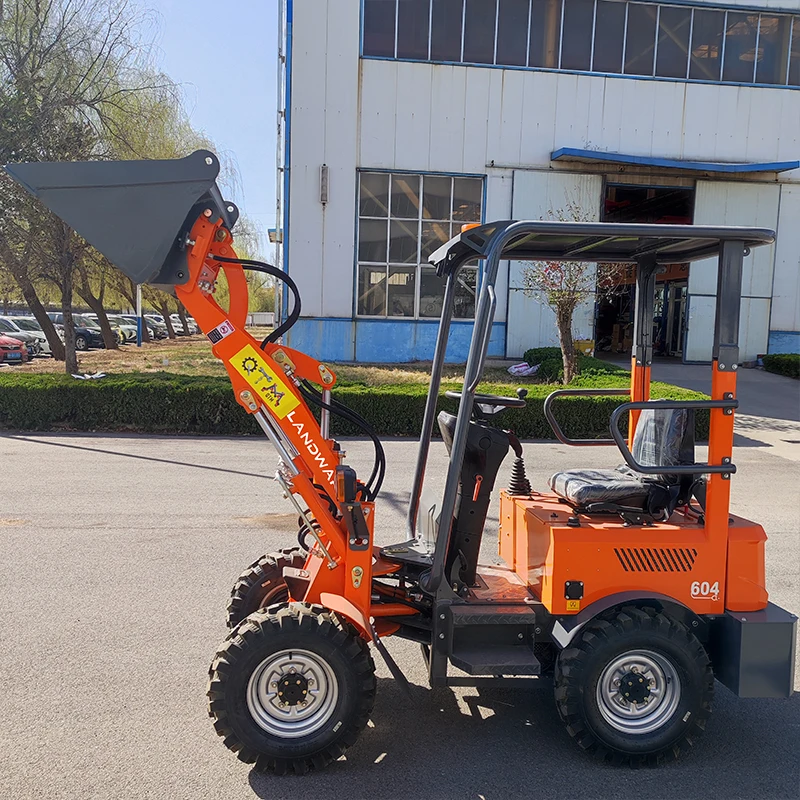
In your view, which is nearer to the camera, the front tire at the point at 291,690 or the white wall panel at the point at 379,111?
the front tire at the point at 291,690

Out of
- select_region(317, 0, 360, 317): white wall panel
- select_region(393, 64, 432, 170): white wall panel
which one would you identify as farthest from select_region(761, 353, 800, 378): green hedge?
select_region(317, 0, 360, 317): white wall panel

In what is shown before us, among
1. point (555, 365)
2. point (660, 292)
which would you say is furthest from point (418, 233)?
point (660, 292)

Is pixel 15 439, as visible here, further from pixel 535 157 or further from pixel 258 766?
pixel 535 157

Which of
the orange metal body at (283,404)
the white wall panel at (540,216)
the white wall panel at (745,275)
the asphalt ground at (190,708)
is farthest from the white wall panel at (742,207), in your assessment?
the orange metal body at (283,404)

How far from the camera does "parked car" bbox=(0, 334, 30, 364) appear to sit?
26.1 metres

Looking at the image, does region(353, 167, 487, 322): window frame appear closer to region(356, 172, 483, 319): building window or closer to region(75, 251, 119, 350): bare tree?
region(356, 172, 483, 319): building window

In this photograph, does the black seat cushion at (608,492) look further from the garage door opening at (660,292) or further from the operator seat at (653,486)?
the garage door opening at (660,292)

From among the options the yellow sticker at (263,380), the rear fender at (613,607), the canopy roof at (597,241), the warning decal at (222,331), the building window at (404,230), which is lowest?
the rear fender at (613,607)

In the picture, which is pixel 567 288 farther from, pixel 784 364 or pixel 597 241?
pixel 597 241

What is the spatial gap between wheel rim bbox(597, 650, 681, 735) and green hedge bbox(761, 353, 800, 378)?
64.8 feet

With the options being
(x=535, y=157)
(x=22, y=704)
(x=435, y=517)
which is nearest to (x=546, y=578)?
(x=435, y=517)

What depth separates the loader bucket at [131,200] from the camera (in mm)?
3369

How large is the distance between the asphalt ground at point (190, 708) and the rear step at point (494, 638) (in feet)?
1.48

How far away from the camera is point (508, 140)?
21281 mm
